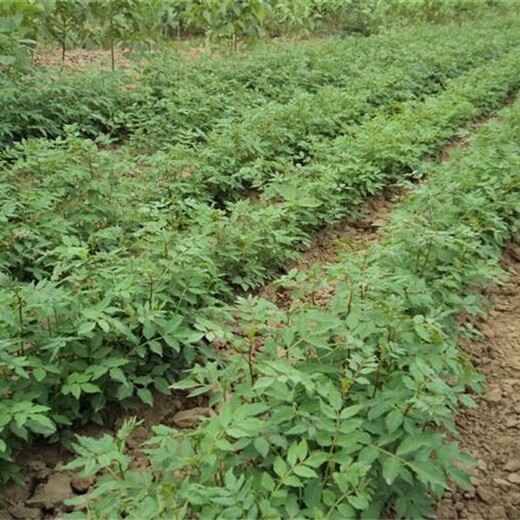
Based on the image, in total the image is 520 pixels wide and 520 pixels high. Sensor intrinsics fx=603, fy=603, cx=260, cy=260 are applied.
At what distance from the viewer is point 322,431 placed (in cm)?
209

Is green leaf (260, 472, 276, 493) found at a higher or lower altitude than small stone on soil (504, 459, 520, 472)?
higher

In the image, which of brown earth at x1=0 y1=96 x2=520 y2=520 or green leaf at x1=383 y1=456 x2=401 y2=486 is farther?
brown earth at x1=0 y1=96 x2=520 y2=520

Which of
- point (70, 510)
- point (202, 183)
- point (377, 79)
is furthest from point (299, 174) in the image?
point (377, 79)

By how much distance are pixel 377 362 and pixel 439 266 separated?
1.00 meters

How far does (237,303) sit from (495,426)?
4.62 ft

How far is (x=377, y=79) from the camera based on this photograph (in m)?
8.38

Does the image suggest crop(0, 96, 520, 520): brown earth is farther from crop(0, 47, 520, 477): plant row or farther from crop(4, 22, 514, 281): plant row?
crop(4, 22, 514, 281): plant row

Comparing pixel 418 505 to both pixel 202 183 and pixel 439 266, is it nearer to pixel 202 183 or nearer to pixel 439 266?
pixel 439 266

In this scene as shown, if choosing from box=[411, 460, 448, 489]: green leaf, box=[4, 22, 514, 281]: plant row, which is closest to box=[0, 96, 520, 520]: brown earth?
box=[411, 460, 448, 489]: green leaf

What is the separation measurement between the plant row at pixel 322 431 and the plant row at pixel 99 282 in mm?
392

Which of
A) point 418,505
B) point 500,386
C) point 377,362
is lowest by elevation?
point 500,386

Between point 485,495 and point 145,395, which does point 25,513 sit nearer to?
point 145,395

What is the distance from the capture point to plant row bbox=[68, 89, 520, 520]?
76.4 inches

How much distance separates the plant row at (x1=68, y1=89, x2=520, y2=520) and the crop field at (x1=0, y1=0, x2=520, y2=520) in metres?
0.01
